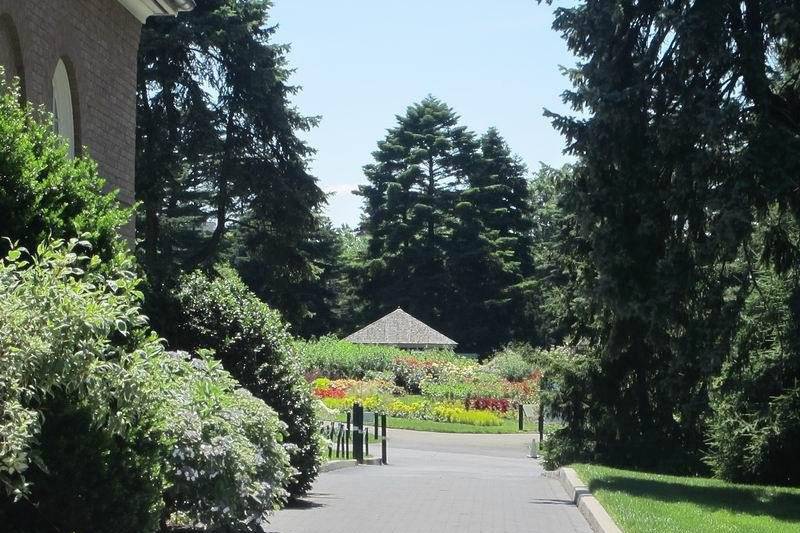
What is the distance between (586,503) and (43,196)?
9.17 metres

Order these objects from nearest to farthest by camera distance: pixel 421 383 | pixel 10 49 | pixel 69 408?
pixel 69 408 → pixel 10 49 → pixel 421 383

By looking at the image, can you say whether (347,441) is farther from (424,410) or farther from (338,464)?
(424,410)

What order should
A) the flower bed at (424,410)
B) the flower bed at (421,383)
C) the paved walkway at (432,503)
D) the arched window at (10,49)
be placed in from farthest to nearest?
the flower bed at (421,383)
the flower bed at (424,410)
the arched window at (10,49)
the paved walkway at (432,503)

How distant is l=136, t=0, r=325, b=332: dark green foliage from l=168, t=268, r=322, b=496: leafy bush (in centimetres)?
2049

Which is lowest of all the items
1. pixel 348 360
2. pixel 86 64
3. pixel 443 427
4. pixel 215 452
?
pixel 443 427

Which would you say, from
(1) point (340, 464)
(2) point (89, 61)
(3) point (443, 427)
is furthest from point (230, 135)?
(2) point (89, 61)

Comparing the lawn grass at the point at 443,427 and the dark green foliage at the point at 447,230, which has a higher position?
the dark green foliage at the point at 447,230

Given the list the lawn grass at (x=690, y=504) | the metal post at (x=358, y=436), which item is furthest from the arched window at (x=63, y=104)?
the metal post at (x=358, y=436)

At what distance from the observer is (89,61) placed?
16672 millimetres

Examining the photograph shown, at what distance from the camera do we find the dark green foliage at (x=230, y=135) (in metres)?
36.9

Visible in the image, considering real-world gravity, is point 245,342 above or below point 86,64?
below

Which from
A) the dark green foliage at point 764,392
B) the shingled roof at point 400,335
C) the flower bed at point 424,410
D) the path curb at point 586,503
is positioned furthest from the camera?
the shingled roof at point 400,335

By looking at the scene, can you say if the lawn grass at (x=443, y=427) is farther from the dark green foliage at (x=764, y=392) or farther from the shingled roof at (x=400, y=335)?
the dark green foliage at (x=764, y=392)

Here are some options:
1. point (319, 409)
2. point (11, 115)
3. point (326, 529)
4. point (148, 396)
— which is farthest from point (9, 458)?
point (319, 409)
